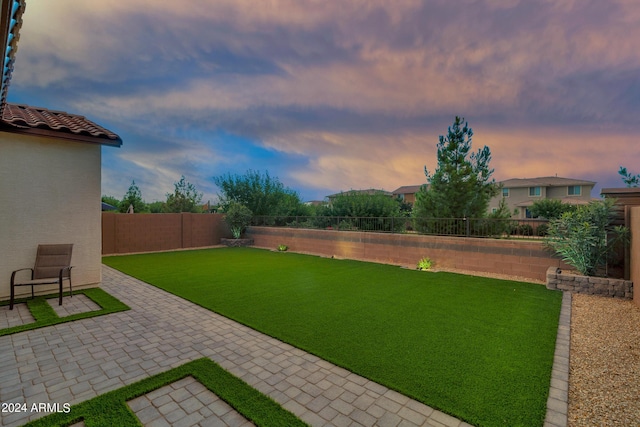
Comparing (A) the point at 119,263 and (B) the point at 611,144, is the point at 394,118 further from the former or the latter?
(A) the point at 119,263

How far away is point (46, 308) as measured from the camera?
4.98 m

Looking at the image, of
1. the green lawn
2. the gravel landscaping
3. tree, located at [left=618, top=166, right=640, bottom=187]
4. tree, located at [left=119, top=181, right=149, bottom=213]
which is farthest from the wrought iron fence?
tree, located at [left=119, top=181, right=149, bottom=213]

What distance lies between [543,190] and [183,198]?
1423 inches

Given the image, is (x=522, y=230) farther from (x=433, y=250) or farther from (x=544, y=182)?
(x=544, y=182)

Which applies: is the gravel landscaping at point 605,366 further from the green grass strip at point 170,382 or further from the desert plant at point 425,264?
the desert plant at point 425,264

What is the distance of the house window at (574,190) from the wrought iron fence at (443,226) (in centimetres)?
3023

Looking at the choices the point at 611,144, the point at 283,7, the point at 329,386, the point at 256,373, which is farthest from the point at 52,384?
the point at 611,144

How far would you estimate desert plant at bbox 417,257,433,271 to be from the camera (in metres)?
8.48

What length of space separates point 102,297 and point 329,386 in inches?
211

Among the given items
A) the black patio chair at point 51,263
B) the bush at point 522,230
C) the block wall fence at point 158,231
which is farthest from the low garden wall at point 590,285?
the block wall fence at point 158,231

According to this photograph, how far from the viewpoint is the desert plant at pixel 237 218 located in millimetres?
14633

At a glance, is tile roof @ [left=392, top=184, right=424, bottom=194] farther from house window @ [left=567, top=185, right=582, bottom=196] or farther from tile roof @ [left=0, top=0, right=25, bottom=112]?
tile roof @ [left=0, top=0, right=25, bottom=112]

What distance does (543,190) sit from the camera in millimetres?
31266

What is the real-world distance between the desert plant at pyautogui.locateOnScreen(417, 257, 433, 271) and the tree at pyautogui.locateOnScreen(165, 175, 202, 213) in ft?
56.1
